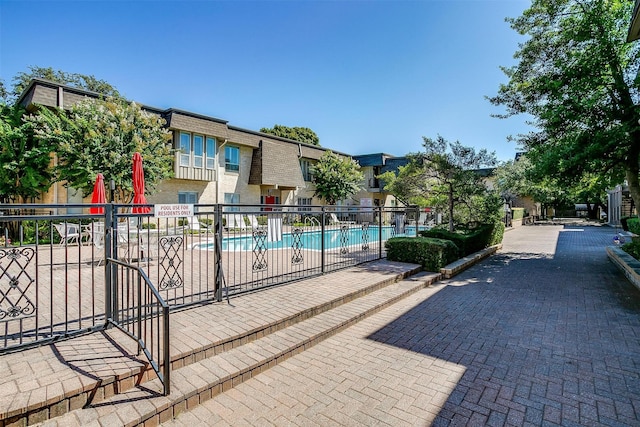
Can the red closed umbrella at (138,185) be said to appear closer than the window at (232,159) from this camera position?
Yes

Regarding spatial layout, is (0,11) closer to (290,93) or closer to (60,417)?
(290,93)

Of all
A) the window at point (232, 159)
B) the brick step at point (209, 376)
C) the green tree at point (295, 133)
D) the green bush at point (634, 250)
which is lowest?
the brick step at point (209, 376)

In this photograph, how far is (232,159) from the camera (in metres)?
20.8

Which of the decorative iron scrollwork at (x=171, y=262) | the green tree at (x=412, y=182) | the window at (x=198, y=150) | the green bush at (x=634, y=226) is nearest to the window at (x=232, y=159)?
the window at (x=198, y=150)

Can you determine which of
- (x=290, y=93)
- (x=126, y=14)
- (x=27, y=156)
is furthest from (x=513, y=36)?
(x=27, y=156)

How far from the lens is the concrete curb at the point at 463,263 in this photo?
788 cm

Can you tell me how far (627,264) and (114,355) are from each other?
10.5m

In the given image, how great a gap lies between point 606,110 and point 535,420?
982 cm

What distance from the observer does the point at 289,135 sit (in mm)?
37250

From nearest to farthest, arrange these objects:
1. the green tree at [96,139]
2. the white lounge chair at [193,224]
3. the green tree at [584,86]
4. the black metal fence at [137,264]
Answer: the black metal fence at [137,264] → the white lounge chair at [193,224] → the green tree at [584,86] → the green tree at [96,139]

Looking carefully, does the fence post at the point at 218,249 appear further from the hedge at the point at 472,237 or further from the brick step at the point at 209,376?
the hedge at the point at 472,237

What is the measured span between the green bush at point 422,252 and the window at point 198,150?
44.2ft

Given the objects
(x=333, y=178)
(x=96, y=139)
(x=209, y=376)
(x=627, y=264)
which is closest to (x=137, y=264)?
(x=209, y=376)

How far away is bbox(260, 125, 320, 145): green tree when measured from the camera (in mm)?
37094
